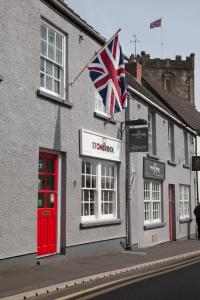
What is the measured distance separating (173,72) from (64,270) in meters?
48.9

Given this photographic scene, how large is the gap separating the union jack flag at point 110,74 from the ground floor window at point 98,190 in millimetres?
2001

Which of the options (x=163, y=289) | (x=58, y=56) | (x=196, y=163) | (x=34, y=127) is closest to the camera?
(x=163, y=289)

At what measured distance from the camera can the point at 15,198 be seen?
10555 mm

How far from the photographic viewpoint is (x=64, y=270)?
34.6 feet

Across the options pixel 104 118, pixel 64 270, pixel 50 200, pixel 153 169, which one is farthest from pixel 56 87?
pixel 153 169

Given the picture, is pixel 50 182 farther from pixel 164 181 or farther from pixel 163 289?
pixel 164 181

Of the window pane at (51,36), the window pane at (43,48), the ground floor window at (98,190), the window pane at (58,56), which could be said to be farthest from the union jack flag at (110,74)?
the ground floor window at (98,190)

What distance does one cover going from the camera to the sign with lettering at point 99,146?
1370 centimetres

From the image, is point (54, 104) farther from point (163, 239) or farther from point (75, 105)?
point (163, 239)

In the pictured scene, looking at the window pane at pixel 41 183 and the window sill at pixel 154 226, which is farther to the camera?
the window sill at pixel 154 226

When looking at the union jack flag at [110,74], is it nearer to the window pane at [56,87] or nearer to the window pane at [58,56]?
the window pane at [58,56]

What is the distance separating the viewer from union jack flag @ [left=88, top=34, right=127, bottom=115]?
1318 cm

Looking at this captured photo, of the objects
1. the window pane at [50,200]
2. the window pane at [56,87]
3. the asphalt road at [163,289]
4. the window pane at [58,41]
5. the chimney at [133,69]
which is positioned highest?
the chimney at [133,69]

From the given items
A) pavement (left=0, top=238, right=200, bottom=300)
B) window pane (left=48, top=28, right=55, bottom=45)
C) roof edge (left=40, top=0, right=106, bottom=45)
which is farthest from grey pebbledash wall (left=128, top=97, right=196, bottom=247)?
window pane (left=48, top=28, right=55, bottom=45)
